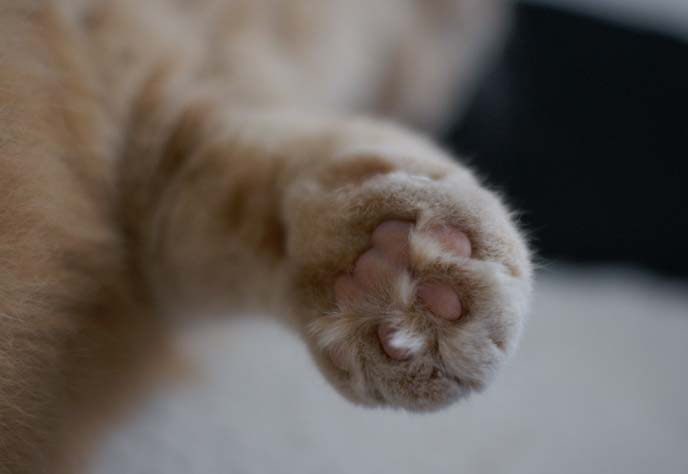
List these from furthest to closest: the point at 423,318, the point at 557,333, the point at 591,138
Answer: the point at 591,138 < the point at 557,333 < the point at 423,318

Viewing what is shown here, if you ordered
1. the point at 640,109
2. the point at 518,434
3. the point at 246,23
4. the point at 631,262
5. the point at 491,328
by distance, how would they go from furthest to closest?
1. the point at 640,109
2. the point at 631,262
3. the point at 246,23
4. the point at 518,434
5. the point at 491,328

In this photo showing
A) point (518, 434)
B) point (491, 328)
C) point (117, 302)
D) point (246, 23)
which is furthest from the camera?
point (246, 23)

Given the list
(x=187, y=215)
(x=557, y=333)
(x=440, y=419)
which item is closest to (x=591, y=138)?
(x=557, y=333)

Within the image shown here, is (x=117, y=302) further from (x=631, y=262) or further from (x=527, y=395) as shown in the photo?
(x=631, y=262)

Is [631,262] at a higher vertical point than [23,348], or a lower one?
lower

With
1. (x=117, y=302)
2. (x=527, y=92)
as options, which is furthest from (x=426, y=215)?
(x=527, y=92)

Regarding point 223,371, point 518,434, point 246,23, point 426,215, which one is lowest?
point 223,371

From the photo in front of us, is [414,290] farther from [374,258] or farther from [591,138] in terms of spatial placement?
[591,138]
